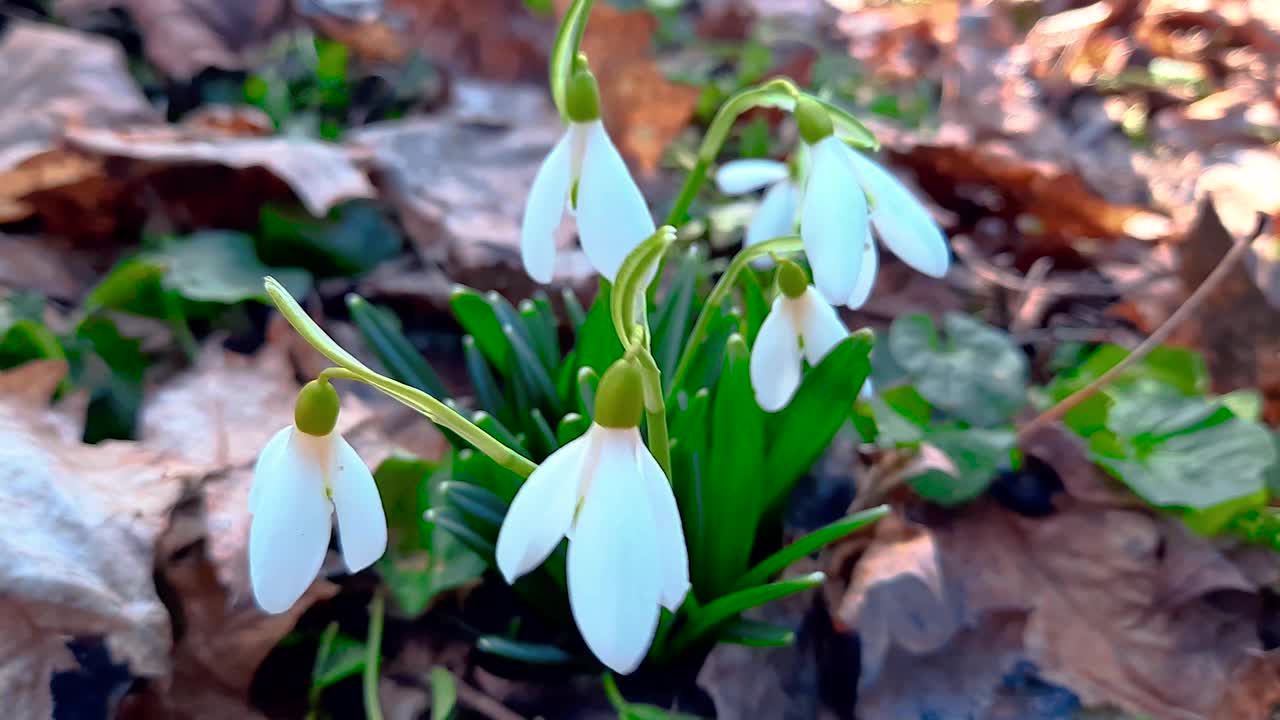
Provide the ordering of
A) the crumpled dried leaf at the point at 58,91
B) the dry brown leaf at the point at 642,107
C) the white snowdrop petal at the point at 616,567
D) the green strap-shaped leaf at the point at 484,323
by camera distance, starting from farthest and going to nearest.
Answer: the dry brown leaf at the point at 642,107 < the crumpled dried leaf at the point at 58,91 < the green strap-shaped leaf at the point at 484,323 < the white snowdrop petal at the point at 616,567

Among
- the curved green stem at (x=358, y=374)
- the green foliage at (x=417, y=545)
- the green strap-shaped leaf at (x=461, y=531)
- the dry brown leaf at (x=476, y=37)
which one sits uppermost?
the curved green stem at (x=358, y=374)

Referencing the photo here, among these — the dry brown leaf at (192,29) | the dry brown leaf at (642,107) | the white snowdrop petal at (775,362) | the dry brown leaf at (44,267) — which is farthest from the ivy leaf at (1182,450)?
the dry brown leaf at (192,29)

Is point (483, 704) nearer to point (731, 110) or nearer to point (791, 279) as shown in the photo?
point (791, 279)

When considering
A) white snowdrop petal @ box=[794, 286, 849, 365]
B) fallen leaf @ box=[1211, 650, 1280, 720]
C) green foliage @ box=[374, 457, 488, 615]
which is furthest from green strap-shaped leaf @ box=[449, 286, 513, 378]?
fallen leaf @ box=[1211, 650, 1280, 720]

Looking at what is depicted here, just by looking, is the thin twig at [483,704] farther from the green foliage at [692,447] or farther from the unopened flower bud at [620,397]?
the unopened flower bud at [620,397]

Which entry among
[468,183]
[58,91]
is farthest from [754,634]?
[58,91]
